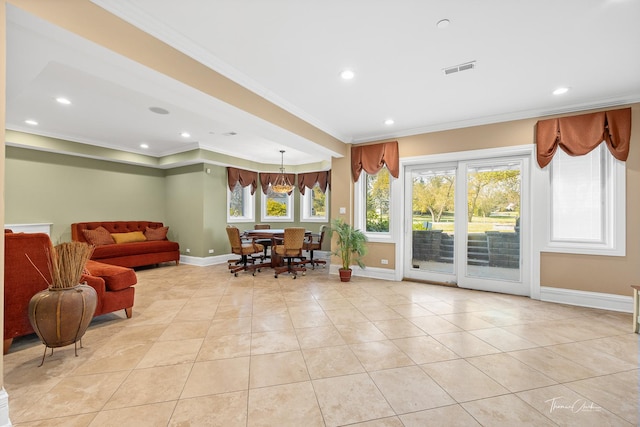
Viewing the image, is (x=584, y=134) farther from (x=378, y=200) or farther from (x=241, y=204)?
(x=241, y=204)

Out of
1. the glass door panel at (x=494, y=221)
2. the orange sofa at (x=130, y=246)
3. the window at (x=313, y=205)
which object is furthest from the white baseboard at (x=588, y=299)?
the orange sofa at (x=130, y=246)

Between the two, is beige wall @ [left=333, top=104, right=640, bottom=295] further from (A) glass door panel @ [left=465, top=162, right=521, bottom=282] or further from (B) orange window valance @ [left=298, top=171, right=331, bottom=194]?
(B) orange window valance @ [left=298, top=171, right=331, bottom=194]

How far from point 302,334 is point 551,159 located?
4.17m

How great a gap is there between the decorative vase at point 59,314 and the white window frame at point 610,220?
5.62 m

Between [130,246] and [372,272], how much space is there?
5090mm

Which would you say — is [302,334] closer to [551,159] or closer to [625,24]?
[625,24]

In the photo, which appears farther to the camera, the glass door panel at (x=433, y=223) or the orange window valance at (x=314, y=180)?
the orange window valance at (x=314, y=180)

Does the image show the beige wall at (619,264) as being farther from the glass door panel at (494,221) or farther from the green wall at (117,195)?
the green wall at (117,195)

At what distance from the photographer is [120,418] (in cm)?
157

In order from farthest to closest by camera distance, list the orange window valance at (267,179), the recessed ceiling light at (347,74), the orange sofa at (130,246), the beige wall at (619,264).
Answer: the orange window valance at (267,179)
the orange sofa at (130,246)
the beige wall at (619,264)
the recessed ceiling light at (347,74)

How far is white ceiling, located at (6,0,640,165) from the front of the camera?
198cm

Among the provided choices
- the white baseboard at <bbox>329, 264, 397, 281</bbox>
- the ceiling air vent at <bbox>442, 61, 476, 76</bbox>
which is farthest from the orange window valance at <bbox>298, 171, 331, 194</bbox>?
the ceiling air vent at <bbox>442, 61, 476, 76</bbox>

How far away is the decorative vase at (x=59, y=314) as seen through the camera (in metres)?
2.11

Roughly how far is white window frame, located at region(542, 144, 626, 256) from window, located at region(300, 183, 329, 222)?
17.0ft
